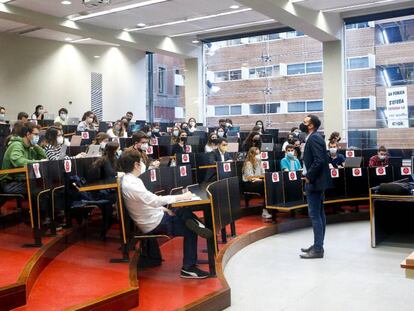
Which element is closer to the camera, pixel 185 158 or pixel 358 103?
pixel 185 158

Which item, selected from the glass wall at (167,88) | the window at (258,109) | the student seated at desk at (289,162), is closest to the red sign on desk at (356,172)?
the student seated at desk at (289,162)

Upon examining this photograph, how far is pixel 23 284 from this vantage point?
3.17 metres

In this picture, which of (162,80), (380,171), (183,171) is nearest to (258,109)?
(162,80)

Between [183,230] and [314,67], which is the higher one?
[314,67]

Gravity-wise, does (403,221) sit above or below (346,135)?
below

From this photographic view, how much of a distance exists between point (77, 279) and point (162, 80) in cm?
1251

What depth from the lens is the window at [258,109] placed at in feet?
43.7

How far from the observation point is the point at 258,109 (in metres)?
13.4

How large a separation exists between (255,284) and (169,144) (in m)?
4.97

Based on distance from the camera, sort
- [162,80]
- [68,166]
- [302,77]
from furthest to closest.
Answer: [162,80]
[302,77]
[68,166]

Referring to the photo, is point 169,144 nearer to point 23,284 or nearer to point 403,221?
point 403,221

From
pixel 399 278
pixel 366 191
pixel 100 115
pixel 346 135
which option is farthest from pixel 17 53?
pixel 399 278

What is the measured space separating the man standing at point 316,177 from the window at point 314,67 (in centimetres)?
748

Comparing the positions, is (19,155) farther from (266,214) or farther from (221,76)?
(221,76)
